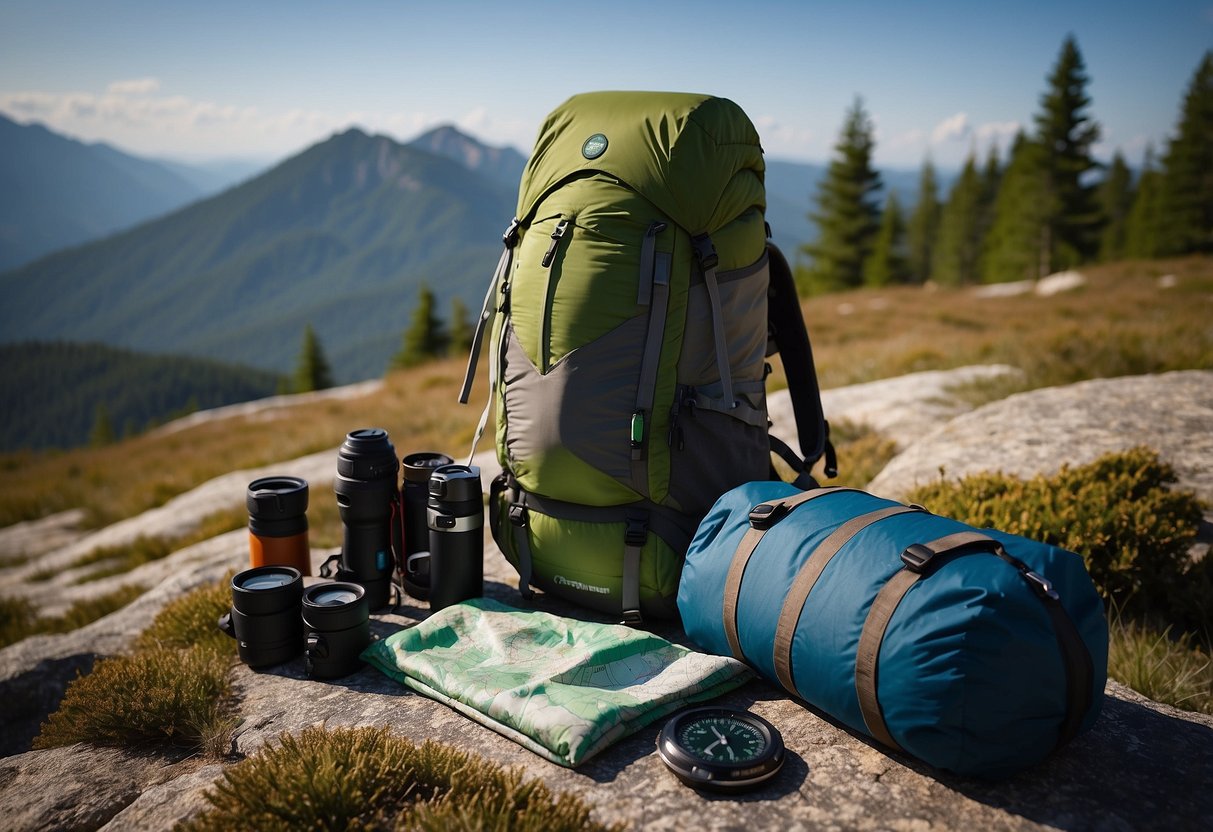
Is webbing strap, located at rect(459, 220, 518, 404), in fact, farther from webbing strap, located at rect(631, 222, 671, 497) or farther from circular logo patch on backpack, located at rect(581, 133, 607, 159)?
webbing strap, located at rect(631, 222, 671, 497)

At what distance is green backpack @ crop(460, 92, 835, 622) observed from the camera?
3904 mm

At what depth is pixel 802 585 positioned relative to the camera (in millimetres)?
2996

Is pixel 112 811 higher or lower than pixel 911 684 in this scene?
lower

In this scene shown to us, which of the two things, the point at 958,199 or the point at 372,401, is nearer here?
the point at 372,401

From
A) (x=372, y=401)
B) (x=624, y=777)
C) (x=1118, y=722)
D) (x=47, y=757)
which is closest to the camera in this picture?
(x=624, y=777)

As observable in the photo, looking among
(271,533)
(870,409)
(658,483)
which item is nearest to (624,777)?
(658,483)

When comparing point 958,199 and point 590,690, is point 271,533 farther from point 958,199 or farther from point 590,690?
point 958,199

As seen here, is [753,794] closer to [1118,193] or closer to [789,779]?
[789,779]

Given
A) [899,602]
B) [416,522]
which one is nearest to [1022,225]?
[416,522]

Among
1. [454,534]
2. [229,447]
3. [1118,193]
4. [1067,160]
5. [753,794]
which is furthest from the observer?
[1118,193]

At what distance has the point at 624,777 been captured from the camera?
277cm

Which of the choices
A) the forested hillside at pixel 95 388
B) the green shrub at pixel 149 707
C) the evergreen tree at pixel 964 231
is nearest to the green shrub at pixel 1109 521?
the green shrub at pixel 149 707

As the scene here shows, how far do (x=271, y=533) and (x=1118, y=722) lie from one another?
4233mm

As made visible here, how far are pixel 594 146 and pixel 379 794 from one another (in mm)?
3234
